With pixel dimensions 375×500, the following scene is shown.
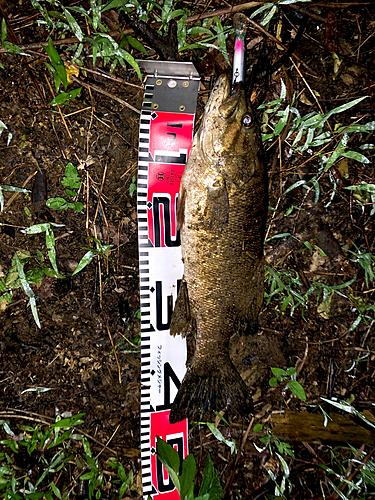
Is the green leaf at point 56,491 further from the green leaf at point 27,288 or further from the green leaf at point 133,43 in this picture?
the green leaf at point 133,43

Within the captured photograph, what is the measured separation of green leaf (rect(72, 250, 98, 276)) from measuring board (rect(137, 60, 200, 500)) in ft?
1.49

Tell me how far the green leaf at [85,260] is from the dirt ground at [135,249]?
7 centimetres

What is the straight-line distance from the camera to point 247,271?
247cm

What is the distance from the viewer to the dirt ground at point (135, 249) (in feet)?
9.09

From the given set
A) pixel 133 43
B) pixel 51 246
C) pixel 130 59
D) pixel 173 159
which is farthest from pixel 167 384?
pixel 133 43

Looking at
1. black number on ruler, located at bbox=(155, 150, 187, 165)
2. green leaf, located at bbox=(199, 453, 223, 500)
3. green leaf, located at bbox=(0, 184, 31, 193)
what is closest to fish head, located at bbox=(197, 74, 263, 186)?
black number on ruler, located at bbox=(155, 150, 187, 165)

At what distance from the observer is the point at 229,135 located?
229 centimetres

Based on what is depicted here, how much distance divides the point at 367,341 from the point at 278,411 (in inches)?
44.1

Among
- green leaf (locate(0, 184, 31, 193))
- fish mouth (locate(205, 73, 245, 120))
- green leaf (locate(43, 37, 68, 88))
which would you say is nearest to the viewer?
fish mouth (locate(205, 73, 245, 120))

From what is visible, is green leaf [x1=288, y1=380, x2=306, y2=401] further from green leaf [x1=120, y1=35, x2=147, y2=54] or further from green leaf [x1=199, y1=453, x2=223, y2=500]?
green leaf [x1=120, y1=35, x2=147, y2=54]

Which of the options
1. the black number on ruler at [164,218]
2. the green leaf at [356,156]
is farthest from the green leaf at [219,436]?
the green leaf at [356,156]

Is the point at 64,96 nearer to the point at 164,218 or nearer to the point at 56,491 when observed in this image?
the point at 164,218

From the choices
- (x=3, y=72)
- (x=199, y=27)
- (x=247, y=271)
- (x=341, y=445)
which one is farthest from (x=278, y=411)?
(x=3, y=72)

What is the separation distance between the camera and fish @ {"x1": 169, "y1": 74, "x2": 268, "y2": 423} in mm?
2311
